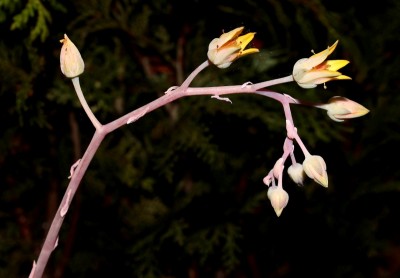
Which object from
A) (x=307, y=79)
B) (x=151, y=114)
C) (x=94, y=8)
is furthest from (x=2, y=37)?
(x=307, y=79)

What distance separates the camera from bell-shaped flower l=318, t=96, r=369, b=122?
849 mm

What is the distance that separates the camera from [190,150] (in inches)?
70.7

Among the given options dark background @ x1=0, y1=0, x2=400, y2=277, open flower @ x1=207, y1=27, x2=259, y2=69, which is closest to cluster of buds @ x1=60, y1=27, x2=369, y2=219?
open flower @ x1=207, y1=27, x2=259, y2=69

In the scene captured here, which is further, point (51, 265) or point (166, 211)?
point (51, 265)

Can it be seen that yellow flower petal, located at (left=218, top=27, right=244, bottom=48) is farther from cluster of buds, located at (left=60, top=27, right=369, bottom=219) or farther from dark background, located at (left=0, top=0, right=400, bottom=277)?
dark background, located at (left=0, top=0, right=400, bottom=277)

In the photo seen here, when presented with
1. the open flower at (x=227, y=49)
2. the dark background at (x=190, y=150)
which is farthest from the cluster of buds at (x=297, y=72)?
the dark background at (x=190, y=150)

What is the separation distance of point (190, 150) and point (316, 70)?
1006 millimetres

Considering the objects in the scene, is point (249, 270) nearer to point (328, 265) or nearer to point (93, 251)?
point (328, 265)

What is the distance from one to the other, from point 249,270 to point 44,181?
0.72 metres

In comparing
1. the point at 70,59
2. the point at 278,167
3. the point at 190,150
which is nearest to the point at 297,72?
the point at 278,167

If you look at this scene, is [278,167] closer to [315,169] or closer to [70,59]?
[315,169]

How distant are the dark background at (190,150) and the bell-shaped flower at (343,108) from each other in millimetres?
631

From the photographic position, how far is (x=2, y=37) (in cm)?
149

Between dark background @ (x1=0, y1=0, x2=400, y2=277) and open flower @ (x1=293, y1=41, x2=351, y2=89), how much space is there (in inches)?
26.0
